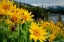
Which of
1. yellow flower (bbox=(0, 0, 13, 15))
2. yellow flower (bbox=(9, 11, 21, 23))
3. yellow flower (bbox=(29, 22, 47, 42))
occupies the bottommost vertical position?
yellow flower (bbox=(29, 22, 47, 42))

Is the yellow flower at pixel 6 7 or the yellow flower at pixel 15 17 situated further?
the yellow flower at pixel 15 17


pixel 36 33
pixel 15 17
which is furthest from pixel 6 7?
pixel 36 33

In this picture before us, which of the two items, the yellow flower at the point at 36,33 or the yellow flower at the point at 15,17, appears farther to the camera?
the yellow flower at the point at 15,17

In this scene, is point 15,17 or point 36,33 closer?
point 36,33

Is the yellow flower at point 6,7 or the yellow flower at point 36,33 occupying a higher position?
the yellow flower at point 6,7

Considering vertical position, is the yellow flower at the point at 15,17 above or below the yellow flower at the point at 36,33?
above

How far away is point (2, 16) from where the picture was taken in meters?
1.00

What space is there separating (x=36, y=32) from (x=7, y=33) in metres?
0.17

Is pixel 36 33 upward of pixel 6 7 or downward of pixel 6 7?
downward

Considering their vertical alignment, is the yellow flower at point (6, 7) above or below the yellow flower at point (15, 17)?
above

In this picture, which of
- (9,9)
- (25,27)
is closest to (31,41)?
(25,27)

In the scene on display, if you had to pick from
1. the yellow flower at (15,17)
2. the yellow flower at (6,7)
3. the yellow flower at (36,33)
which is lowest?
the yellow flower at (36,33)

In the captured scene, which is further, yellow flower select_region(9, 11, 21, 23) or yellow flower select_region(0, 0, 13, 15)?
yellow flower select_region(9, 11, 21, 23)

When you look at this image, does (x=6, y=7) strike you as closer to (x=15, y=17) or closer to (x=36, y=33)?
(x=15, y=17)
